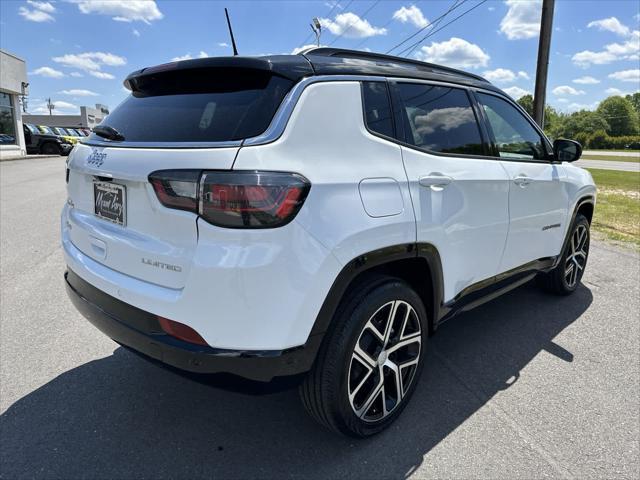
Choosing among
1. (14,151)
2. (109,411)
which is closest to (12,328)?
(109,411)

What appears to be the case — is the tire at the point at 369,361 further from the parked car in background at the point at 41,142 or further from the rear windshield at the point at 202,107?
Result: the parked car in background at the point at 41,142

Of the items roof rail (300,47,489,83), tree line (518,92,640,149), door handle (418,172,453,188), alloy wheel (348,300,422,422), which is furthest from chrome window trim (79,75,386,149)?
tree line (518,92,640,149)

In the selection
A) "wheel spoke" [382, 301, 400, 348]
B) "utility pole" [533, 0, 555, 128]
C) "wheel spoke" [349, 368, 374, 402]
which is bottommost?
"wheel spoke" [349, 368, 374, 402]

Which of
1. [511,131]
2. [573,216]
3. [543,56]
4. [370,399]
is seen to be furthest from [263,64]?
[543,56]

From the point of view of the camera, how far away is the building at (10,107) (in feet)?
78.7

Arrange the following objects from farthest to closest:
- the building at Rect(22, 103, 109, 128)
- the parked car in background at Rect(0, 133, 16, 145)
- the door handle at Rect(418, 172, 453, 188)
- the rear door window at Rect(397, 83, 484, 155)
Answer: the building at Rect(22, 103, 109, 128)
the parked car in background at Rect(0, 133, 16, 145)
the rear door window at Rect(397, 83, 484, 155)
the door handle at Rect(418, 172, 453, 188)

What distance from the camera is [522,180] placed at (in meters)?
3.40

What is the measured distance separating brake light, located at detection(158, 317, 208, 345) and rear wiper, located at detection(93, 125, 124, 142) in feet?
3.31

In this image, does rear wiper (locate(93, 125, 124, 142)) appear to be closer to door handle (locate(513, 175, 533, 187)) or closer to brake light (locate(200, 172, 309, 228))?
brake light (locate(200, 172, 309, 228))

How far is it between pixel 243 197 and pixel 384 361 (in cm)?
125

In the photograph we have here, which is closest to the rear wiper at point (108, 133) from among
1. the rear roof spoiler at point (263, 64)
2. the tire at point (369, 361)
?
the rear roof spoiler at point (263, 64)

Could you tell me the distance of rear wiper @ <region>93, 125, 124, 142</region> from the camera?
7.84 feet

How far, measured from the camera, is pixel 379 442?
251 cm

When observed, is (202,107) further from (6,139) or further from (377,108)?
(6,139)
